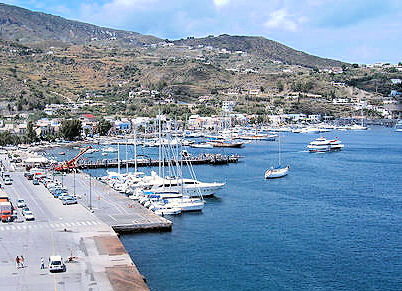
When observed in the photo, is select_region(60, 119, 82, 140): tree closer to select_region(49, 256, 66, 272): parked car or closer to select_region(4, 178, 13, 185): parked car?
select_region(4, 178, 13, 185): parked car

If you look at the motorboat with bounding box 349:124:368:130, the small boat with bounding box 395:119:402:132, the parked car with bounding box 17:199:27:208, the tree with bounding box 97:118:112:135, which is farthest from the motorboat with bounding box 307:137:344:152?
the parked car with bounding box 17:199:27:208

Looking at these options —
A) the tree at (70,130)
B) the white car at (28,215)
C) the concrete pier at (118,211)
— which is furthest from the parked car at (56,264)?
the tree at (70,130)

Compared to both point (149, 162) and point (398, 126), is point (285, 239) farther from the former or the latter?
point (398, 126)

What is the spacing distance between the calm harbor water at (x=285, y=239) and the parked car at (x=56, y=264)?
198 inches

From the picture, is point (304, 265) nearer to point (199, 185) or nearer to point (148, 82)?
point (199, 185)

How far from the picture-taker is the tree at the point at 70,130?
368ft

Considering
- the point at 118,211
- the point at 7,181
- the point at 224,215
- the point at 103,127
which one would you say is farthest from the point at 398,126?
the point at 118,211

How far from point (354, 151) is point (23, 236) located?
74.3 m

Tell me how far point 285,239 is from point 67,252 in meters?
15.1

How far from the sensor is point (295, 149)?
10356 cm

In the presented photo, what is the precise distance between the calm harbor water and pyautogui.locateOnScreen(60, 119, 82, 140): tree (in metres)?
50.3

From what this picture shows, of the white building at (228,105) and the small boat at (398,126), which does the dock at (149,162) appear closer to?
the white building at (228,105)

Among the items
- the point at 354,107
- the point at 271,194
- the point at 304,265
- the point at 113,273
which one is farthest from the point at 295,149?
the point at 354,107

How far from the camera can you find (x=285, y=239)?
39.9 metres
